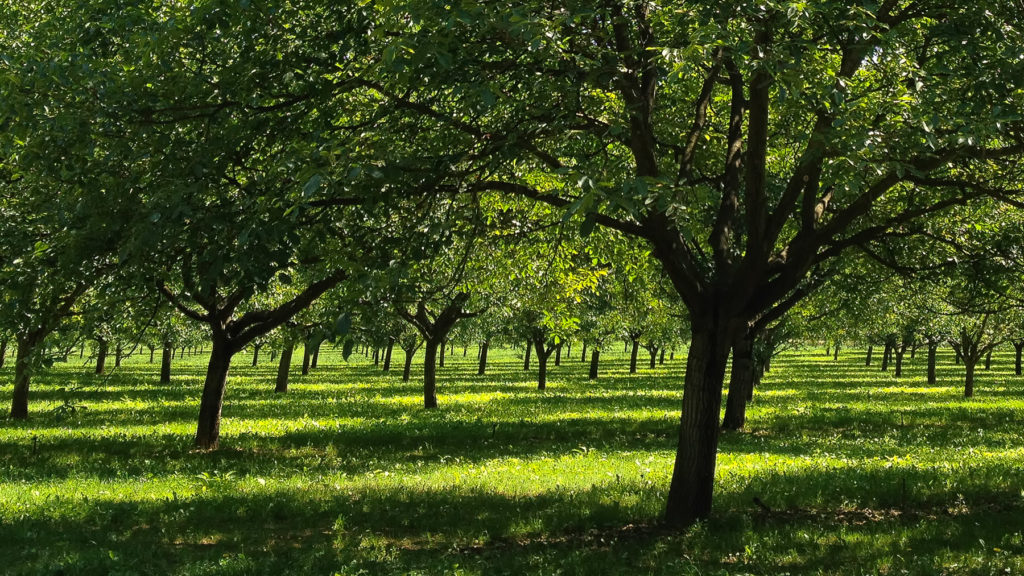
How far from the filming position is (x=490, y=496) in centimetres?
1194

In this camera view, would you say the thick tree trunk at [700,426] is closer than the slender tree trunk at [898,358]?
Yes

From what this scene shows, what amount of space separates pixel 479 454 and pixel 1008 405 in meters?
23.4

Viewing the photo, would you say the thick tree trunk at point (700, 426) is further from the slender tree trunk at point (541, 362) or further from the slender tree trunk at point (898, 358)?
the slender tree trunk at point (898, 358)

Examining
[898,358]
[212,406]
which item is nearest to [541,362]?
[212,406]

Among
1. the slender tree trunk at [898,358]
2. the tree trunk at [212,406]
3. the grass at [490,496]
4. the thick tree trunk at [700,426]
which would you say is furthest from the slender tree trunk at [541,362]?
the thick tree trunk at [700,426]

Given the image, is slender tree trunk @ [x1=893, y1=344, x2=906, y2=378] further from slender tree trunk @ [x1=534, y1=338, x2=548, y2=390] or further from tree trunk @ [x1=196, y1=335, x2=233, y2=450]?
tree trunk @ [x1=196, y1=335, x2=233, y2=450]

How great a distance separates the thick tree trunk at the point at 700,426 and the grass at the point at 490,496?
330 millimetres

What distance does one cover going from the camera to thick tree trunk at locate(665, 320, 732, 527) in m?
9.36

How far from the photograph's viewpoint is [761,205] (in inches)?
376

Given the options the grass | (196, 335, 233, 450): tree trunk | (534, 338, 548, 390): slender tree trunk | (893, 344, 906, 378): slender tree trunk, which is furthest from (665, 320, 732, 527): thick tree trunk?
(893, 344, 906, 378): slender tree trunk

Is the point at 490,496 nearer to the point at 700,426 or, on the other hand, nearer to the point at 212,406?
the point at 700,426

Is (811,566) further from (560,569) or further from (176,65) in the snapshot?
(176,65)

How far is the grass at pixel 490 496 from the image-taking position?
8.20 m

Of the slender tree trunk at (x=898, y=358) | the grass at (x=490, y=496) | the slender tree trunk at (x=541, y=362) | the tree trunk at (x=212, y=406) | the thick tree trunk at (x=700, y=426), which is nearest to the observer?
the grass at (x=490, y=496)
